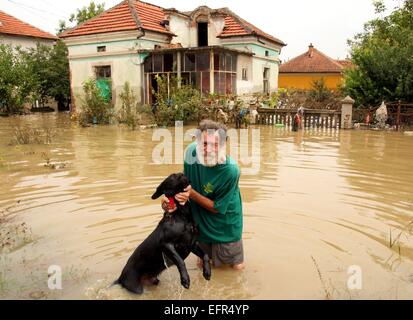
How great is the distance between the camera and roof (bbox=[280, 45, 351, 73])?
37513mm

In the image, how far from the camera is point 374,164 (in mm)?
10031

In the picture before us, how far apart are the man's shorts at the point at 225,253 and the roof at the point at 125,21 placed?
18.1m

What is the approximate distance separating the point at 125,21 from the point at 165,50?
3341mm

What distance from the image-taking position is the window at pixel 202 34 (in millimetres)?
23547

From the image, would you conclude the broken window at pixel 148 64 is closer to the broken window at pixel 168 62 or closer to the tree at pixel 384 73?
the broken window at pixel 168 62

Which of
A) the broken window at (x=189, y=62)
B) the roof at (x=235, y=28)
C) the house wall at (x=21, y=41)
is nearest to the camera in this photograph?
the broken window at (x=189, y=62)

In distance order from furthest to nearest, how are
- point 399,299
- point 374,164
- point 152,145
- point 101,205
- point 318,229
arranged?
1. point 152,145
2. point 374,164
3. point 101,205
4. point 318,229
5. point 399,299

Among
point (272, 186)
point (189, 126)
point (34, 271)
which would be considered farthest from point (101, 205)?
point (189, 126)

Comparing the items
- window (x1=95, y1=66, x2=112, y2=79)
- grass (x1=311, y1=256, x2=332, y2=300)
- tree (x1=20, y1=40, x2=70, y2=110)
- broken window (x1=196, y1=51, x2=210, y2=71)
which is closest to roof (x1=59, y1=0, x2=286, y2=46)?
window (x1=95, y1=66, x2=112, y2=79)

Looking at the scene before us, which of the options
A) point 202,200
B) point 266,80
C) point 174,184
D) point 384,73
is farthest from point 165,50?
point 174,184

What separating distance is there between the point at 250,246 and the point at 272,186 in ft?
9.66

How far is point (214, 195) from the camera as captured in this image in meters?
3.87

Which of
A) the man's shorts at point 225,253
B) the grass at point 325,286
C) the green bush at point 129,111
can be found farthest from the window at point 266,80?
the man's shorts at point 225,253
